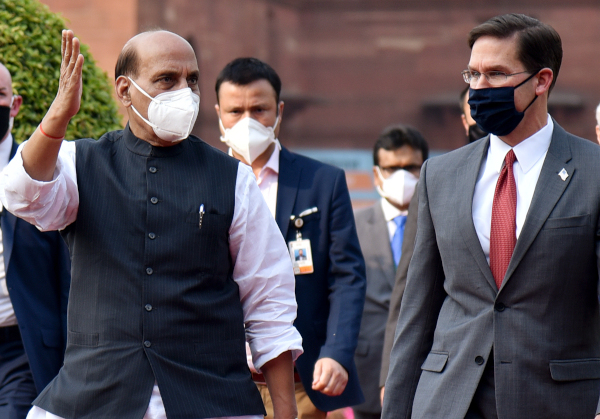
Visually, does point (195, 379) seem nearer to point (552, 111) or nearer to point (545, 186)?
point (545, 186)

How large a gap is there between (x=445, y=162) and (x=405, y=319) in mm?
622

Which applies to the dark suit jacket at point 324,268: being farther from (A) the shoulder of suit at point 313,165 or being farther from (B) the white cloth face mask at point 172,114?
(B) the white cloth face mask at point 172,114

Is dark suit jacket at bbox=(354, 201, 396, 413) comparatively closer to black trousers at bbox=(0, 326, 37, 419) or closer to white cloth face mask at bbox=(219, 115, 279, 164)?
white cloth face mask at bbox=(219, 115, 279, 164)

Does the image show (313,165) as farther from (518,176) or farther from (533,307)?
(533,307)

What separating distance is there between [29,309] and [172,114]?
155 centimetres

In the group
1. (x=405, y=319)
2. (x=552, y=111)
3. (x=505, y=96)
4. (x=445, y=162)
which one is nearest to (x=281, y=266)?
(x=405, y=319)

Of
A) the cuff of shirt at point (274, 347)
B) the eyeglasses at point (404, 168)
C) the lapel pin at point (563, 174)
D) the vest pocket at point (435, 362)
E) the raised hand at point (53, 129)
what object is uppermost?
the raised hand at point (53, 129)

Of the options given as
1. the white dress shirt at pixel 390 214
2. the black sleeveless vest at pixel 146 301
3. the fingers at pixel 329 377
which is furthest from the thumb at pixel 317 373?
the white dress shirt at pixel 390 214

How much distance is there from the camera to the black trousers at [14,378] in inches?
Result: 172

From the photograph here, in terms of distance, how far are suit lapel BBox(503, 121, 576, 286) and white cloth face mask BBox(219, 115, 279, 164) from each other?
1847 mm

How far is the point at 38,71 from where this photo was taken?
17.7 ft

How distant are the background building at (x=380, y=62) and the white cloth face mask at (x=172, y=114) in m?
12.3

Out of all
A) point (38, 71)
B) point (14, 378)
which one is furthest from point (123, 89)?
point (38, 71)

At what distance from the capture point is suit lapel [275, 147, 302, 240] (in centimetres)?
481
